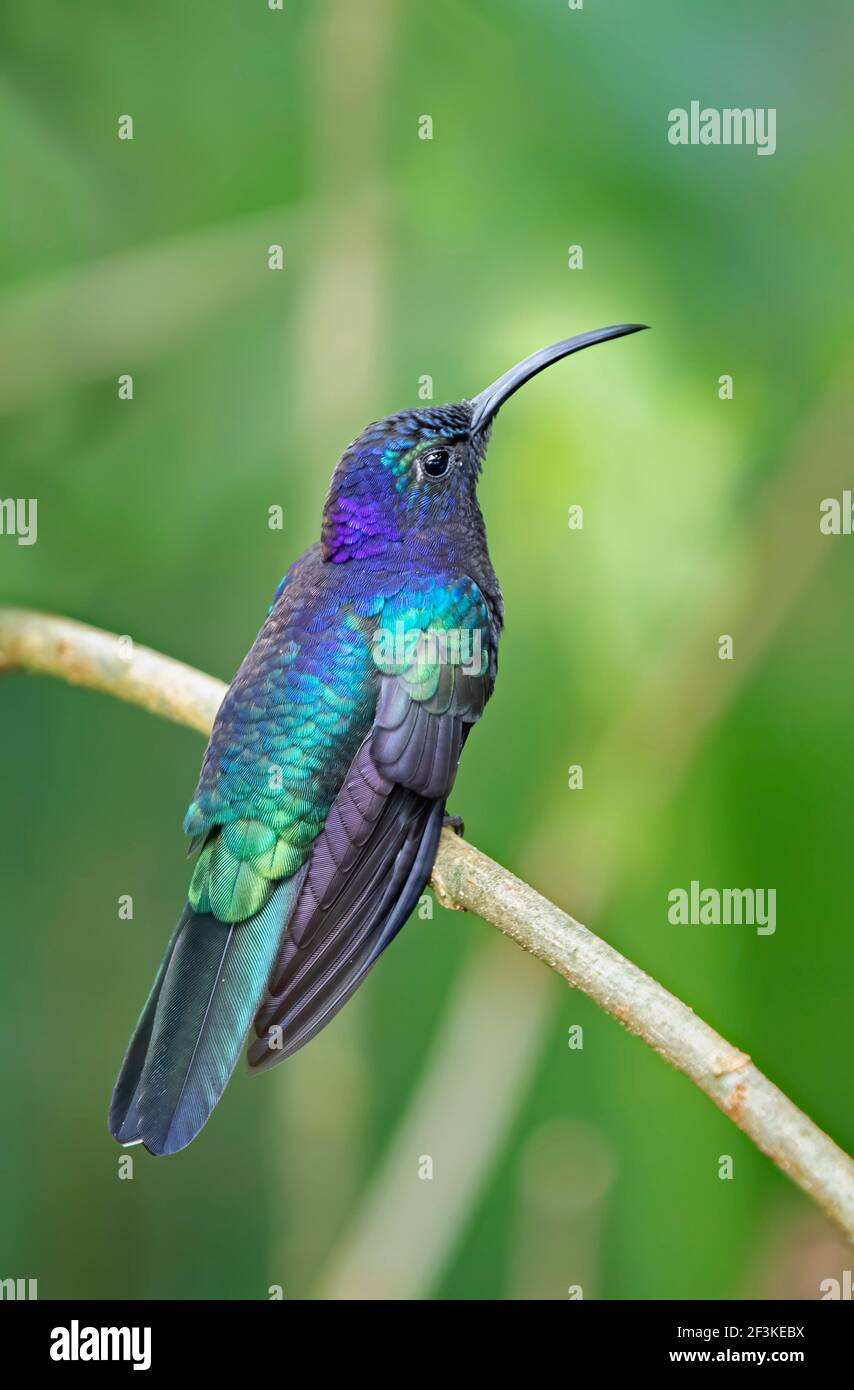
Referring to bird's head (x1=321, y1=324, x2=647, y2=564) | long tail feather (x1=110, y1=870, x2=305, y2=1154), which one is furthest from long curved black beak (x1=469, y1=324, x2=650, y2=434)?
long tail feather (x1=110, y1=870, x2=305, y2=1154)

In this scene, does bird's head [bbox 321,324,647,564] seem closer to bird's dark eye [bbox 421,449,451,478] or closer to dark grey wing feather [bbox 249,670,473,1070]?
bird's dark eye [bbox 421,449,451,478]

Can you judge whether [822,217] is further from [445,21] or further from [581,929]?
[581,929]

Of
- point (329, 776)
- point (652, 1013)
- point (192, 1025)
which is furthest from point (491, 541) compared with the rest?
point (652, 1013)

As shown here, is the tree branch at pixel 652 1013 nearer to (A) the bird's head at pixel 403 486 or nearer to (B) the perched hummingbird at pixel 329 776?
(B) the perched hummingbird at pixel 329 776

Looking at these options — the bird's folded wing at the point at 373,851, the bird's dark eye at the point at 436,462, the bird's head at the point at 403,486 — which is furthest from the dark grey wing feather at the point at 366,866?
the bird's dark eye at the point at 436,462

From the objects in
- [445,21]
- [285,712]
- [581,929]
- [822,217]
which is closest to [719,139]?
[822,217]

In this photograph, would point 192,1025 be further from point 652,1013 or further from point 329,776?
point 652,1013

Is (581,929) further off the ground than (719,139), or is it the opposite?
(719,139)
